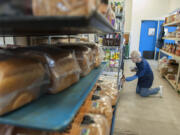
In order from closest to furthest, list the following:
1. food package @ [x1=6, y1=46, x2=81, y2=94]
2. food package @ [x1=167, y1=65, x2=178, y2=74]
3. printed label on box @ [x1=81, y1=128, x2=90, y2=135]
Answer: food package @ [x1=6, y1=46, x2=81, y2=94], printed label on box @ [x1=81, y1=128, x2=90, y2=135], food package @ [x1=167, y1=65, x2=178, y2=74]

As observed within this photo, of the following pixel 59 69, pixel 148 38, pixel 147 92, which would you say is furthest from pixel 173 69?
pixel 148 38

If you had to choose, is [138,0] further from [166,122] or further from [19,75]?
[19,75]

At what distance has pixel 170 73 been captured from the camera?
3.87 m

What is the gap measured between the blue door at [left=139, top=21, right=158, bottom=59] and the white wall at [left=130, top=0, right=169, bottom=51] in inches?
10.2

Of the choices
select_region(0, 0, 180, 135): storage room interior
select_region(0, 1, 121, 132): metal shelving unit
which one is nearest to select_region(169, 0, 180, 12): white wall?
select_region(0, 0, 180, 135): storage room interior

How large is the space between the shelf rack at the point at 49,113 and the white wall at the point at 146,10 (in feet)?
24.7

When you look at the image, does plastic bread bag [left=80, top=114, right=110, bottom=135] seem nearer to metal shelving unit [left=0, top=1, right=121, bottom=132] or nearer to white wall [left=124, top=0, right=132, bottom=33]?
metal shelving unit [left=0, top=1, right=121, bottom=132]

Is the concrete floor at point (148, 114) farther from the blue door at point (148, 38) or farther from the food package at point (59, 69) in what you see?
the blue door at point (148, 38)

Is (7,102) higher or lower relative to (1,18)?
lower

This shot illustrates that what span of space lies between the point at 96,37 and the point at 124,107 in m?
1.83

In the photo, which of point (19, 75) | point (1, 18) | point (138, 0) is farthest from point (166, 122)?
point (138, 0)

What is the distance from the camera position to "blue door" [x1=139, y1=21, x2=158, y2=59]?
7.30m

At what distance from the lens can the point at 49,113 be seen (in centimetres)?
50

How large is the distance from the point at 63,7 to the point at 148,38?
7954 mm
